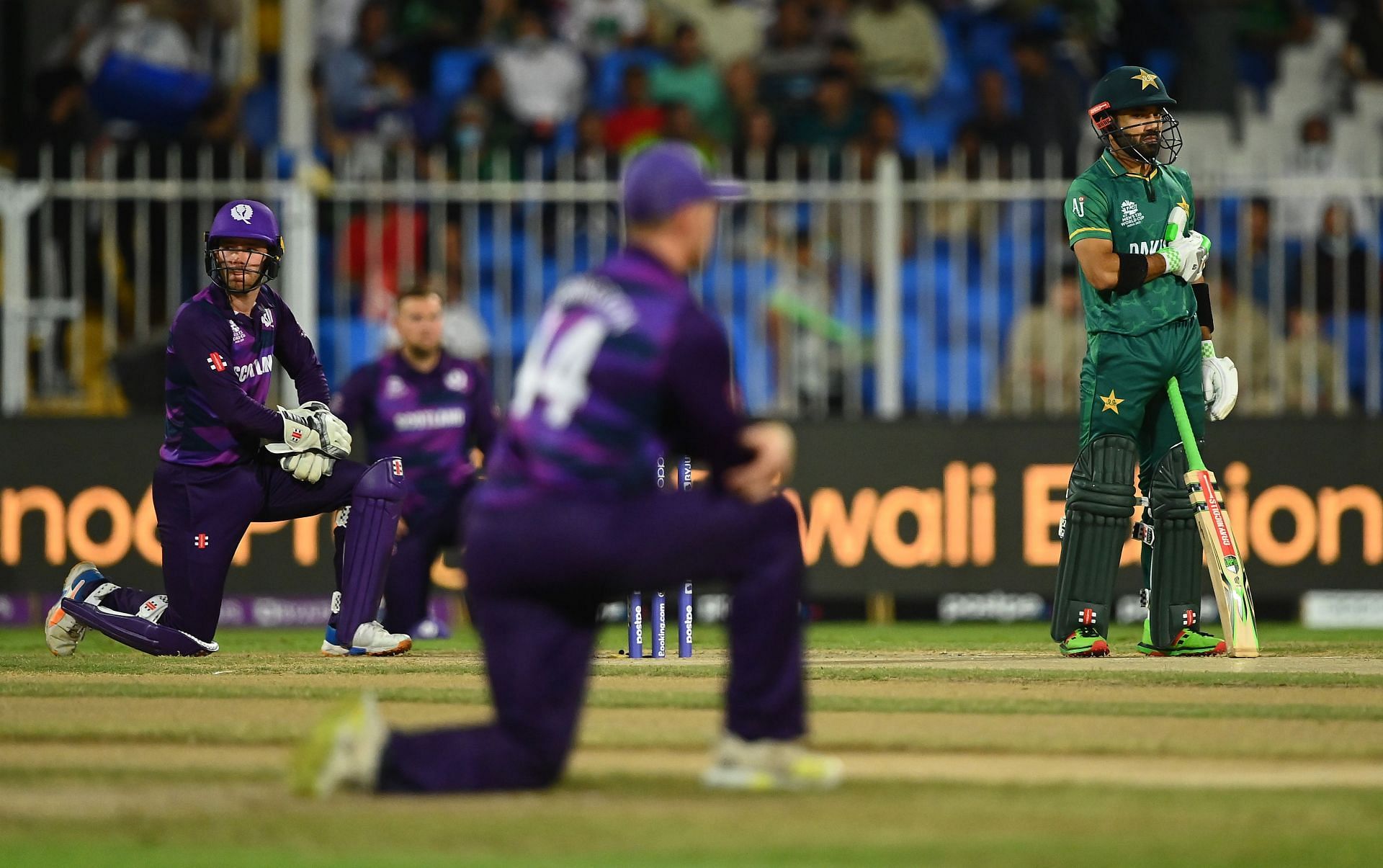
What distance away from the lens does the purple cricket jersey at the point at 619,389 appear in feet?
16.2

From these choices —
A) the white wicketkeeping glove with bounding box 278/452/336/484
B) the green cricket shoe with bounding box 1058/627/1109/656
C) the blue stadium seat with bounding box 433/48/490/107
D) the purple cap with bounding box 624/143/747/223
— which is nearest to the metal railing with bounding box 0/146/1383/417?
the blue stadium seat with bounding box 433/48/490/107

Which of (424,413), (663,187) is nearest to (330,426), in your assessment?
(424,413)

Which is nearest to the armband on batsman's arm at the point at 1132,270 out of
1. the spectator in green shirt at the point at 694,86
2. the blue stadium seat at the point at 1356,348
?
the blue stadium seat at the point at 1356,348

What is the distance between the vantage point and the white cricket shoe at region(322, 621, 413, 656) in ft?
31.2

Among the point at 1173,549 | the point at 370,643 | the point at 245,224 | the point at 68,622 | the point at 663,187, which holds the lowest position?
the point at 370,643

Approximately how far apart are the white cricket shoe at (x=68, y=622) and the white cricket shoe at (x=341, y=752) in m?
4.66

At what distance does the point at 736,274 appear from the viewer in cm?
1377

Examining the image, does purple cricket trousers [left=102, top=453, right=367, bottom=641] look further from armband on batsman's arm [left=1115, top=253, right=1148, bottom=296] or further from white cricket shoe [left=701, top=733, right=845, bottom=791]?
white cricket shoe [left=701, top=733, right=845, bottom=791]

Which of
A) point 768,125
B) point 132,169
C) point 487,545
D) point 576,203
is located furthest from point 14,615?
point 487,545

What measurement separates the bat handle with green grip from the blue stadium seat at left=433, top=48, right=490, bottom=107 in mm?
9202

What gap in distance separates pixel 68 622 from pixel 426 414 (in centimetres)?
232

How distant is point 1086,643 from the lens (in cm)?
900

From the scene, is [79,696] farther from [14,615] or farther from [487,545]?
[14,615]

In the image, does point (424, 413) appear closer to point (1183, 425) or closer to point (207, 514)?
point (207, 514)
